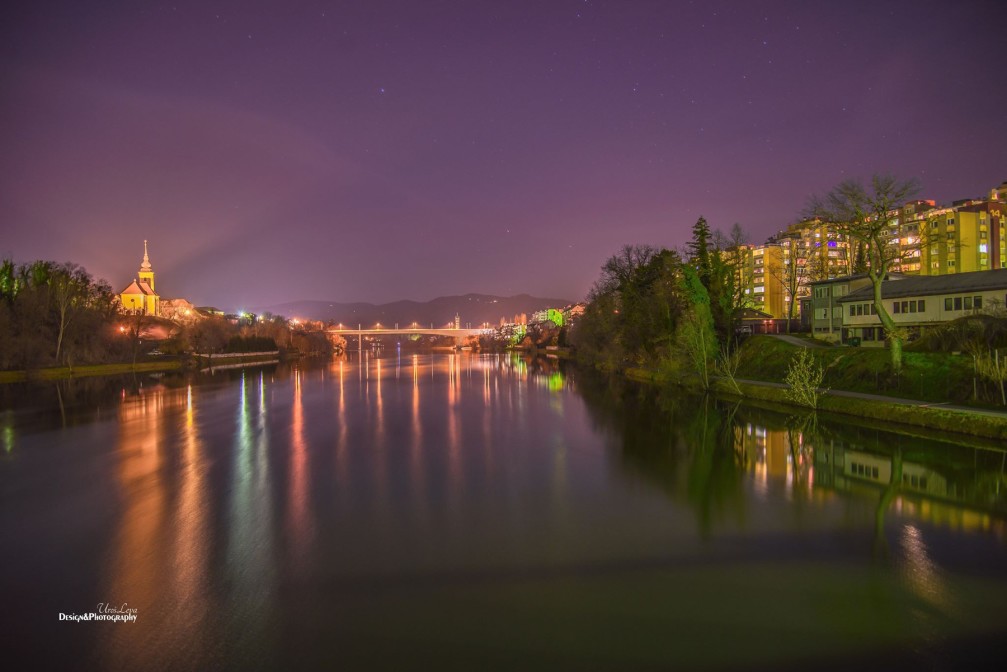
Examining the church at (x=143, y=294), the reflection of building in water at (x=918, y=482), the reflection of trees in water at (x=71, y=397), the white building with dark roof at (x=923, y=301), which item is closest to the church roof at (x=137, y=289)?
the church at (x=143, y=294)

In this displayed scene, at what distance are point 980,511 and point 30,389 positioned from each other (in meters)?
56.6

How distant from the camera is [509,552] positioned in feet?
34.2

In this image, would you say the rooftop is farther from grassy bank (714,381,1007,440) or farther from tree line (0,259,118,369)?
tree line (0,259,118,369)

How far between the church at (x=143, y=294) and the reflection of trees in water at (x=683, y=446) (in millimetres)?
119145

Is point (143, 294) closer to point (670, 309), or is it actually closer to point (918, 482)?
point (670, 309)

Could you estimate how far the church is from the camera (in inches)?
4867

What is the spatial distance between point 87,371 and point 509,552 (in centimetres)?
6391

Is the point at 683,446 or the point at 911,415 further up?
the point at 911,415

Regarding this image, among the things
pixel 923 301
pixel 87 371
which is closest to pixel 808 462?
pixel 923 301

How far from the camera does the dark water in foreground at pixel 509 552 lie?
725 centimetres

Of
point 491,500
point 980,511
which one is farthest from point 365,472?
point 980,511

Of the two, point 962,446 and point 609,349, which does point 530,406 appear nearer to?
point 962,446

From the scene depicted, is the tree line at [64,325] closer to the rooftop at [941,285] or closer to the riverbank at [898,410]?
the riverbank at [898,410]

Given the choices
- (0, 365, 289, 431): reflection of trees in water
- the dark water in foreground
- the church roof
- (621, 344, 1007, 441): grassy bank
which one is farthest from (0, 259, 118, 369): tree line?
the church roof
